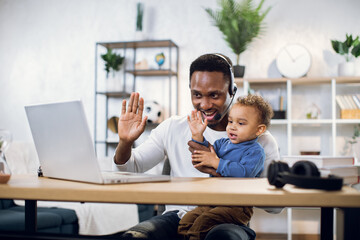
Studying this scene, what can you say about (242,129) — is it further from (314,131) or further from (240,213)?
(314,131)

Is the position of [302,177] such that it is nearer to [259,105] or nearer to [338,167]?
[338,167]

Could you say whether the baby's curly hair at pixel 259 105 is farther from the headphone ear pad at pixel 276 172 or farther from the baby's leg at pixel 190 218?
the headphone ear pad at pixel 276 172

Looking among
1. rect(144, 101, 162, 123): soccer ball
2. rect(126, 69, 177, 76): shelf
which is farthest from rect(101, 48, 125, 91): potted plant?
rect(144, 101, 162, 123): soccer ball

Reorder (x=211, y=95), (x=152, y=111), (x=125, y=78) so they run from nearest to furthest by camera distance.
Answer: (x=211, y=95), (x=152, y=111), (x=125, y=78)

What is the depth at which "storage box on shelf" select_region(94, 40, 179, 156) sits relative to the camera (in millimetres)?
4508

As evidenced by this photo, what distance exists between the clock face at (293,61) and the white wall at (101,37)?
0.25 m

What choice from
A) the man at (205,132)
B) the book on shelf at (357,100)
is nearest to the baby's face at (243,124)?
the man at (205,132)

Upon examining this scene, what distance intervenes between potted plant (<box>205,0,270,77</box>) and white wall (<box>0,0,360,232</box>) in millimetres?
379

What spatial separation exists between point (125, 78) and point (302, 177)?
13.1ft

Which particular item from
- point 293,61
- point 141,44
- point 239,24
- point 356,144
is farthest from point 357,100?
point 141,44

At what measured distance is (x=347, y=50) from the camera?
393 cm

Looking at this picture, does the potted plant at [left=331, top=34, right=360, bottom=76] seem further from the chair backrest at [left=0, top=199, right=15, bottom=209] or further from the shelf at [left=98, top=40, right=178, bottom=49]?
the chair backrest at [left=0, top=199, right=15, bottom=209]

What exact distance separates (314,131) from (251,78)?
87 centimetres

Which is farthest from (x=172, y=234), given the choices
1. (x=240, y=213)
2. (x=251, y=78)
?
(x=251, y=78)
